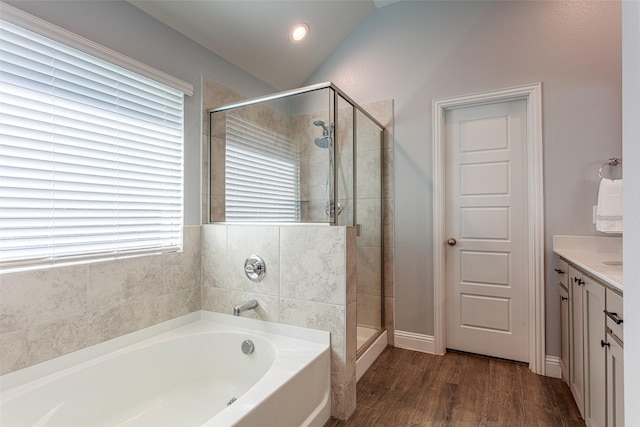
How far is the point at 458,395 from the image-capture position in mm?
2084

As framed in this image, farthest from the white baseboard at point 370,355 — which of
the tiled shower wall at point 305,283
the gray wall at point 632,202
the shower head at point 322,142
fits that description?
the gray wall at point 632,202

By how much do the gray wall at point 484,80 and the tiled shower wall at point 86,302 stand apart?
1.83m

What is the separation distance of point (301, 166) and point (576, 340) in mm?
1957

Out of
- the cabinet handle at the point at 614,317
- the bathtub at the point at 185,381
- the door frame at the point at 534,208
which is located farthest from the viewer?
the door frame at the point at 534,208

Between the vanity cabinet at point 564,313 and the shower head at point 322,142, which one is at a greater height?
the shower head at point 322,142

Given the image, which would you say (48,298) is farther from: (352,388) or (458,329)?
(458,329)

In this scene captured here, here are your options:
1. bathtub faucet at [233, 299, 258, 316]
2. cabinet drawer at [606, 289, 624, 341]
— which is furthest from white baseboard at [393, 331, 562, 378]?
cabinet drawer at [606, 289, 624, 341]

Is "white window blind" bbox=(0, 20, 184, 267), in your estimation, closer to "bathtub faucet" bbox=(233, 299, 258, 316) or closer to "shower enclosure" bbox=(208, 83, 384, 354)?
"shower enclosure" bbox=(208, 83, 384, 354)

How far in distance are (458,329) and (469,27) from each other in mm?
2496

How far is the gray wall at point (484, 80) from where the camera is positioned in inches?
86.7

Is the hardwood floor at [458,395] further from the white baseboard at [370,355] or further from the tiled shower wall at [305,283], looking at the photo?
the tiled shower wall at [305,283]

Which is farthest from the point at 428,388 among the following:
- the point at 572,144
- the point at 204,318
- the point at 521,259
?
the point at 572,144

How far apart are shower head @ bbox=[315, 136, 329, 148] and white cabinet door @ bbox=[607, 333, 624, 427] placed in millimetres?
1694

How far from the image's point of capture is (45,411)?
4.69ft
